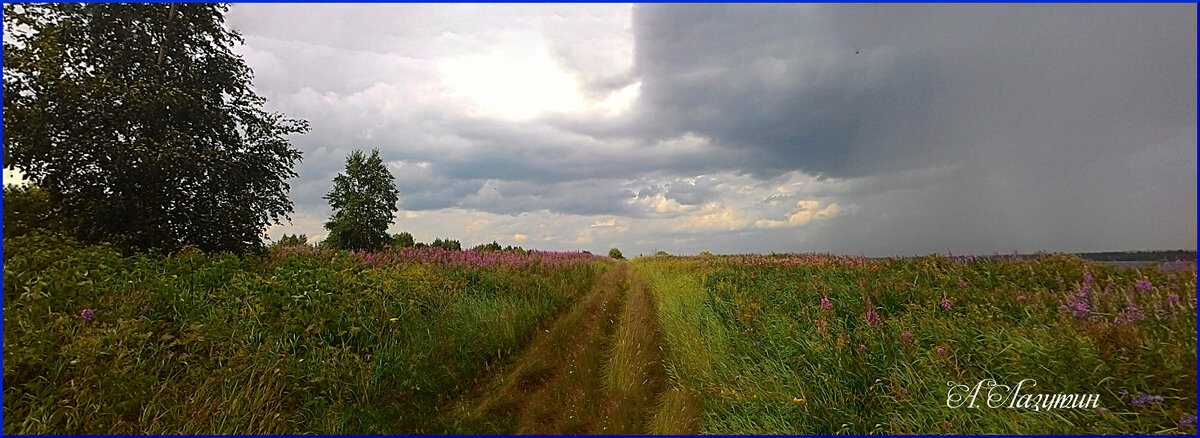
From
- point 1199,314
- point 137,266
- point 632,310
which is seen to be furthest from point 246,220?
point 1199,314

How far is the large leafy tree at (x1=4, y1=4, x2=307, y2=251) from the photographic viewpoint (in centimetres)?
744

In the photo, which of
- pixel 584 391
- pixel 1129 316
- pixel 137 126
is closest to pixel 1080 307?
pixel 1129 316

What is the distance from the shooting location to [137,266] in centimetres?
730

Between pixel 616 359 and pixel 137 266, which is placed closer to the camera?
pixel 137 266

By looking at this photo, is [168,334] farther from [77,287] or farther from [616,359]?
[616,359]

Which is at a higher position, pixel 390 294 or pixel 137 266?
pixel 137 266

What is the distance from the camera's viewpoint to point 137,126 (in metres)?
8.45

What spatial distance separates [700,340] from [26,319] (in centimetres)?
847

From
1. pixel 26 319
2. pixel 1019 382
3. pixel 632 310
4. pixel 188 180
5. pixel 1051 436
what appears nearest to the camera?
pixel 1051 436

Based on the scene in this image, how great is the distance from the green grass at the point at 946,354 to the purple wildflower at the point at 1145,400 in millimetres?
40

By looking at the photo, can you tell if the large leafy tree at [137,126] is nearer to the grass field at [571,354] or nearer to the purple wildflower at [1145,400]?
the grass field at [571,354]

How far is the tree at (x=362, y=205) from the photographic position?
18969 mm

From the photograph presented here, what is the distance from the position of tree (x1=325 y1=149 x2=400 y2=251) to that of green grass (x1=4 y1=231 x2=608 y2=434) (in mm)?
10141

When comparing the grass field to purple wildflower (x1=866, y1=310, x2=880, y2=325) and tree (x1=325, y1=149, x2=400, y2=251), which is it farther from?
tree (x1=325, y1=149, x2=400, y2=251)
